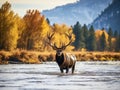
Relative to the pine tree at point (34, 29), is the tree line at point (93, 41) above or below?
below

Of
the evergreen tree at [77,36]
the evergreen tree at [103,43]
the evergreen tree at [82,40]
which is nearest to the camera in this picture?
the evergreen tree at [103,43]

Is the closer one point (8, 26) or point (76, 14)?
point (8, 26)

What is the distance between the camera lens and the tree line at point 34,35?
3697cm

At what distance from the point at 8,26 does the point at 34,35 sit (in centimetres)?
602

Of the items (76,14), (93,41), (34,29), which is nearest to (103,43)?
(93,41)

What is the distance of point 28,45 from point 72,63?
22856mm

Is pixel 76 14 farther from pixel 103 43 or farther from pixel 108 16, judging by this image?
pixel 103 43

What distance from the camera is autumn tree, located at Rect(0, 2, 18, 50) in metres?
36.5

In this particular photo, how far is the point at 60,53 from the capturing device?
18234 millimetres

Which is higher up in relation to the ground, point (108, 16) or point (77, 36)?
point (108, 16)

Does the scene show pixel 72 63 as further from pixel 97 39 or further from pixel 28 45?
pixel 97 39

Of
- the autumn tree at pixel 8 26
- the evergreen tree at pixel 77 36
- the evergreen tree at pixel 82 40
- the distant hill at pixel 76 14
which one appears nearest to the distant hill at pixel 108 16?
the distant hill at pixel 76 14

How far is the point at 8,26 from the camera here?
37.2m

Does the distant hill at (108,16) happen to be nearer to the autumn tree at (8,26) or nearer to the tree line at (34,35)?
the tree line at (34,35)
